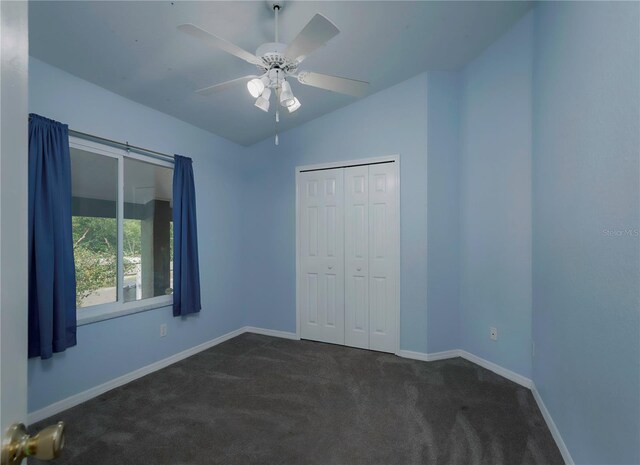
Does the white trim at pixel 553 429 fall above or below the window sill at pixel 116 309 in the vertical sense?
below

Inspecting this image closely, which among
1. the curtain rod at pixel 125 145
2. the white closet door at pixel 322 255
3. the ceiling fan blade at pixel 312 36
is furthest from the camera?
the white closet door at pixel 322 255

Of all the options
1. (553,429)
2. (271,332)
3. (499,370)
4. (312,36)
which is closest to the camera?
(312,36)

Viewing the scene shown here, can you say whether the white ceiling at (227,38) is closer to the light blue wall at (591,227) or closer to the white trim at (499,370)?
the light blue wall at (591,227)

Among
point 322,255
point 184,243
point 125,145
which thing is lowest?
point 322,255

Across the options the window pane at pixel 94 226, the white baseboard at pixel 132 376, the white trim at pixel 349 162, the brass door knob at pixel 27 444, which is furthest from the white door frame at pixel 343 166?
the brass door knob at pixel 27 444

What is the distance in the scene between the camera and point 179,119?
3.15 metres

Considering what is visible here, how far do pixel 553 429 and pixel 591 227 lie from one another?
4.34 feet

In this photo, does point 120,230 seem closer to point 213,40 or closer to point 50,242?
point 50,242

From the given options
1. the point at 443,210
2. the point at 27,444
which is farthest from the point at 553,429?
the point at 27,444

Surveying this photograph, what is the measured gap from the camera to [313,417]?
2.14 m

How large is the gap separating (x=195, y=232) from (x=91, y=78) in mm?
1530

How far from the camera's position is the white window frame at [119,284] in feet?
7.80

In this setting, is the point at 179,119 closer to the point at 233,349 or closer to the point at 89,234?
the point at 89,234

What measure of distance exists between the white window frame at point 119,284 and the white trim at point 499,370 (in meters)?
3.03
